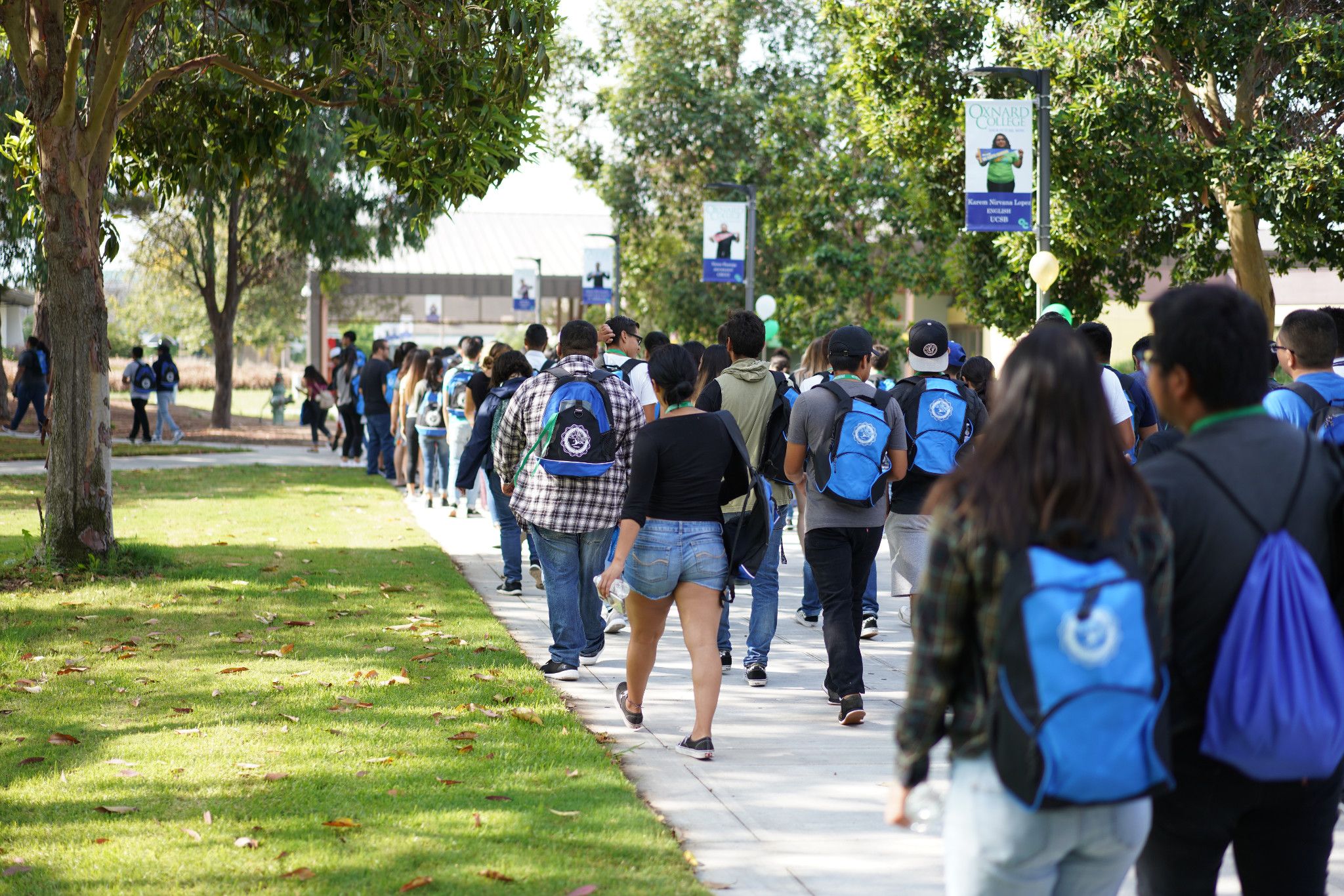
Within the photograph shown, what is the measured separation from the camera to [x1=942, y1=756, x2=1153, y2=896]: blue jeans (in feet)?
8.26

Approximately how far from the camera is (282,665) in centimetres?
756

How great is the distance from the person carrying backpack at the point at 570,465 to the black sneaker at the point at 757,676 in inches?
37.6

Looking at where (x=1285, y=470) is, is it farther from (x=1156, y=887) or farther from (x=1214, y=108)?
(x=1214, y=108)

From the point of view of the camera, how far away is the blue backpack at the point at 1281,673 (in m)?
2.56

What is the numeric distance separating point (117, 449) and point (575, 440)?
19.2 meters

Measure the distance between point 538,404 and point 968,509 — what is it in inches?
197

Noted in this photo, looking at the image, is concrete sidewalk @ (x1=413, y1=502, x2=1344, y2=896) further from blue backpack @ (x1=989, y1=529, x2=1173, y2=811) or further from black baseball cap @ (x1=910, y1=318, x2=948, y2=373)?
black baseball cap @ (x1=910, y1=318, x2=948, y2=373)

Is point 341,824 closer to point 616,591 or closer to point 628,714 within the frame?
point 628,714

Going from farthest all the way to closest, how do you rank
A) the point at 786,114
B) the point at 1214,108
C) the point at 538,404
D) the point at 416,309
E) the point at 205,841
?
the point at 416,309 → the point at 786,114 → the point at 1214,108 → the point at 538,404 → the point at 205,841

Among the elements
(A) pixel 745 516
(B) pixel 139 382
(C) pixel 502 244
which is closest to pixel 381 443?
(B) pixel 139 382

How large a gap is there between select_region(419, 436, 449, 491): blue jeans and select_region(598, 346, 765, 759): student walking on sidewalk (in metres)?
9.54

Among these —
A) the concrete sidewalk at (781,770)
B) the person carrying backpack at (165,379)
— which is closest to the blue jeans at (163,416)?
the person carrying backpack at (165,379)

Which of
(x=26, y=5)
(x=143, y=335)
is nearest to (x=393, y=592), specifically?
(x=26, y=5)

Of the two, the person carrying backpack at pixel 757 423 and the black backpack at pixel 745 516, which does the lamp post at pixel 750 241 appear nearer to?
the person carrying backpack at pixel 757 423
